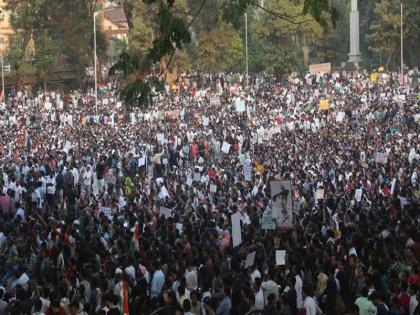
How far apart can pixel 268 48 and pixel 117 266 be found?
51794 millimetres

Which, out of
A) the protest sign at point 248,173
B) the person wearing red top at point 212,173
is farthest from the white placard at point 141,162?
the protest sign at point 248,173

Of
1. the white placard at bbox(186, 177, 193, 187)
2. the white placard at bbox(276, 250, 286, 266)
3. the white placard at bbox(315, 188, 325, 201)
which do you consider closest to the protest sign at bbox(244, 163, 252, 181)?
the white placard at bbox(186, 177, 193, 187)

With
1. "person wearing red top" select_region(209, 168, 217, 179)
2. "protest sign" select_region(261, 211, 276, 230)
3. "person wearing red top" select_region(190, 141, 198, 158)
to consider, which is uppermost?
"protest sign" select_region(261, 211, 276, 230)

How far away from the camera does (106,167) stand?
93.2 ft

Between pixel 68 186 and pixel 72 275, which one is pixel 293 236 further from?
pixel 68 186

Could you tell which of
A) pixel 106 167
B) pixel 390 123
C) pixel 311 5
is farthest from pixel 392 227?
pixel 390 123

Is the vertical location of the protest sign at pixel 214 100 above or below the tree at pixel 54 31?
below

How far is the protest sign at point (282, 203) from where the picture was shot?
54.9 feet

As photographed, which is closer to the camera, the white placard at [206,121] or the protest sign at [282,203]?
the protest sign at [282,203]

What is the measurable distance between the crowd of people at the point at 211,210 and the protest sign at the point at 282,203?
0.16 meters

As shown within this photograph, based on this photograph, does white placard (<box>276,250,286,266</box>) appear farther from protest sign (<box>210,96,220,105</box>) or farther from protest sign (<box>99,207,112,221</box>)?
protest sign (<box>210,96,220,105</box>)

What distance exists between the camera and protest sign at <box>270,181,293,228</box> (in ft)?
54.9

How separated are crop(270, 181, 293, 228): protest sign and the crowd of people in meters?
0.16

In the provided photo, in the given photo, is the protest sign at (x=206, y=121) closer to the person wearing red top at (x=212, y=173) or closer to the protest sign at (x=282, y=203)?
the person wearing red top at (x=212, y=173)
